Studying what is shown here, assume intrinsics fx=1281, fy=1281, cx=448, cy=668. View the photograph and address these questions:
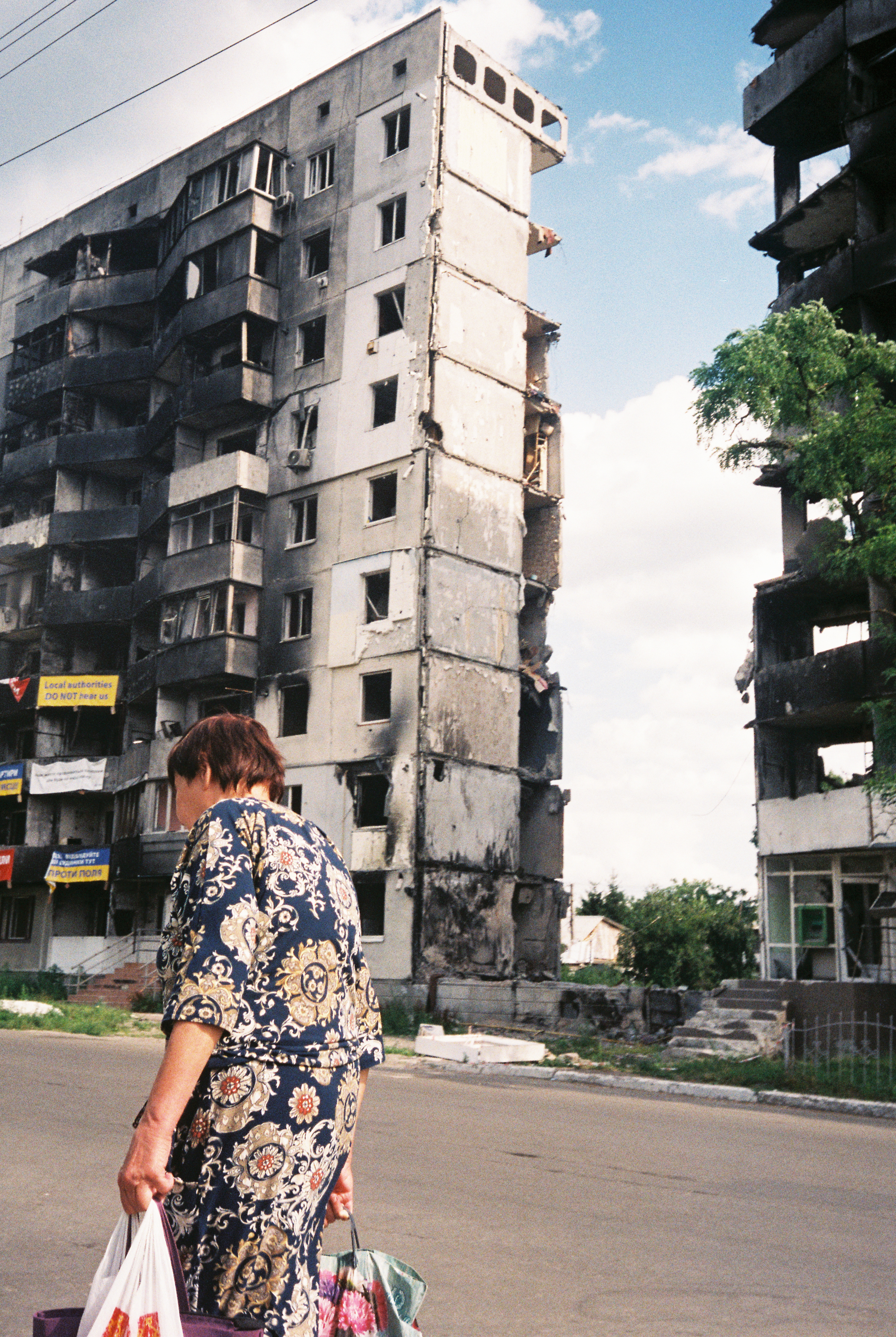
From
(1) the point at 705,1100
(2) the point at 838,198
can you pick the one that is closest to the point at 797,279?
(2) the point at 838,198

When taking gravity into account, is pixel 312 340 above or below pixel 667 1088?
above

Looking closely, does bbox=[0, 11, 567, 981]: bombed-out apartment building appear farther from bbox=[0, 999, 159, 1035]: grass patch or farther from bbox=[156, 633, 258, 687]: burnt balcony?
bbox=[0, 999, 159, 1035]: grass patch

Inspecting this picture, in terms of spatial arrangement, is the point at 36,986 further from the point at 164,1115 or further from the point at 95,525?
the point at 164,1115

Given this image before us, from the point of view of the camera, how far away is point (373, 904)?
110ft

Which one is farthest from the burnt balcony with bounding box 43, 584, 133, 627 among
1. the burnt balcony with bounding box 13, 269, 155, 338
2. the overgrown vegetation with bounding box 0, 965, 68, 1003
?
the overgrown vegetation with bounding box 0, 965, 68, 1003

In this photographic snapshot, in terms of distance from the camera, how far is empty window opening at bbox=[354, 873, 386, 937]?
1297 inches

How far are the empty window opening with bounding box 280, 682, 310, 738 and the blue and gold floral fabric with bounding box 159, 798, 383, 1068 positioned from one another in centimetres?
3342

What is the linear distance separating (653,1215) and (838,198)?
86.1ft

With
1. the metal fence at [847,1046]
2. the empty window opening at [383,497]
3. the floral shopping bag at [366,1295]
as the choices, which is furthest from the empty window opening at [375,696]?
the floral shopping bag at [366,1295]

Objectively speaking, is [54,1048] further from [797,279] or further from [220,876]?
[797,279]

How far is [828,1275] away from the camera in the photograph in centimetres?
556

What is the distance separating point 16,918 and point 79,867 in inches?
223

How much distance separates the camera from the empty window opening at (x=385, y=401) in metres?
36.5

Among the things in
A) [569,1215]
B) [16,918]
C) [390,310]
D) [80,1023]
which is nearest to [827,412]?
[569,1215]
